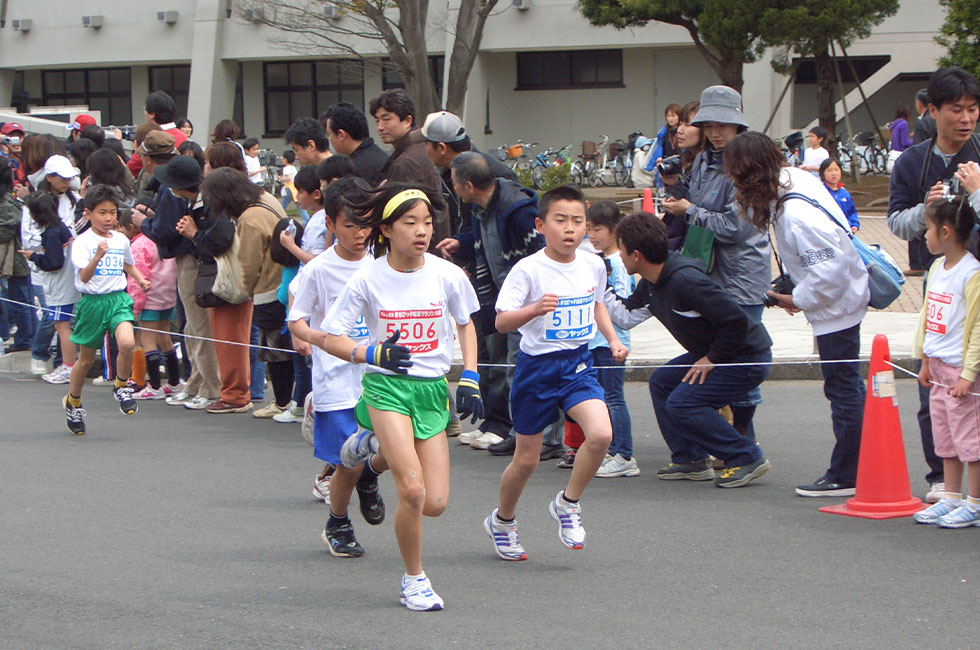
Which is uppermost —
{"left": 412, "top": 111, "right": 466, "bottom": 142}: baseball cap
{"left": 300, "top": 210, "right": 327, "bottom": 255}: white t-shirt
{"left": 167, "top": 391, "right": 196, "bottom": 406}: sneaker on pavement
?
{"left": 412, "top": 111, "right": 466, "bottom": 142}: baseball cap

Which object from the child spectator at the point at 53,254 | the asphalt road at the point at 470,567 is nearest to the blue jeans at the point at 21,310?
the child spectator at the point at 53,254

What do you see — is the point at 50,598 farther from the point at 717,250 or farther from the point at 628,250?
the point at 717,250

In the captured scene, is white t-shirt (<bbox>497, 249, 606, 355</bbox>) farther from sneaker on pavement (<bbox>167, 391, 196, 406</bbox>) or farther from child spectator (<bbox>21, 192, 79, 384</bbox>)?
child spectator (<bbox>21, 192, 79, 384</bbox>)

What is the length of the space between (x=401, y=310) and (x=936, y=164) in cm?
318

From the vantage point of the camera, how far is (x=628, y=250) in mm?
6742

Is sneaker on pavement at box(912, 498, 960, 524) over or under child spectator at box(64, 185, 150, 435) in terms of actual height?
under

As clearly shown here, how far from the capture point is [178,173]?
31.7 feet

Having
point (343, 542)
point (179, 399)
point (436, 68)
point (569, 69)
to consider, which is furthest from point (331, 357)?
point (436, 68)

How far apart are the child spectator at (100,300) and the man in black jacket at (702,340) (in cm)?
404

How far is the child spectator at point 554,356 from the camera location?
556 cm

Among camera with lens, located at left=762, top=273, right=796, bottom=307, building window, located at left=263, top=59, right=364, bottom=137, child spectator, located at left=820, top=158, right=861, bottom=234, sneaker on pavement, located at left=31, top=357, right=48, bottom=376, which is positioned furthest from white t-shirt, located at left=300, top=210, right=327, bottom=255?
building window, located at left=263, top=59, right=364, bottom=137

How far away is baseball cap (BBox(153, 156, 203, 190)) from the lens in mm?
9664

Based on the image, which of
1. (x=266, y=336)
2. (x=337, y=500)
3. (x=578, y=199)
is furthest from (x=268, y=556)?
(x=266, y=336)

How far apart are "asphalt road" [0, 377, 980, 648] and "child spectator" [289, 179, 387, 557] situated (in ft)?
0.61
